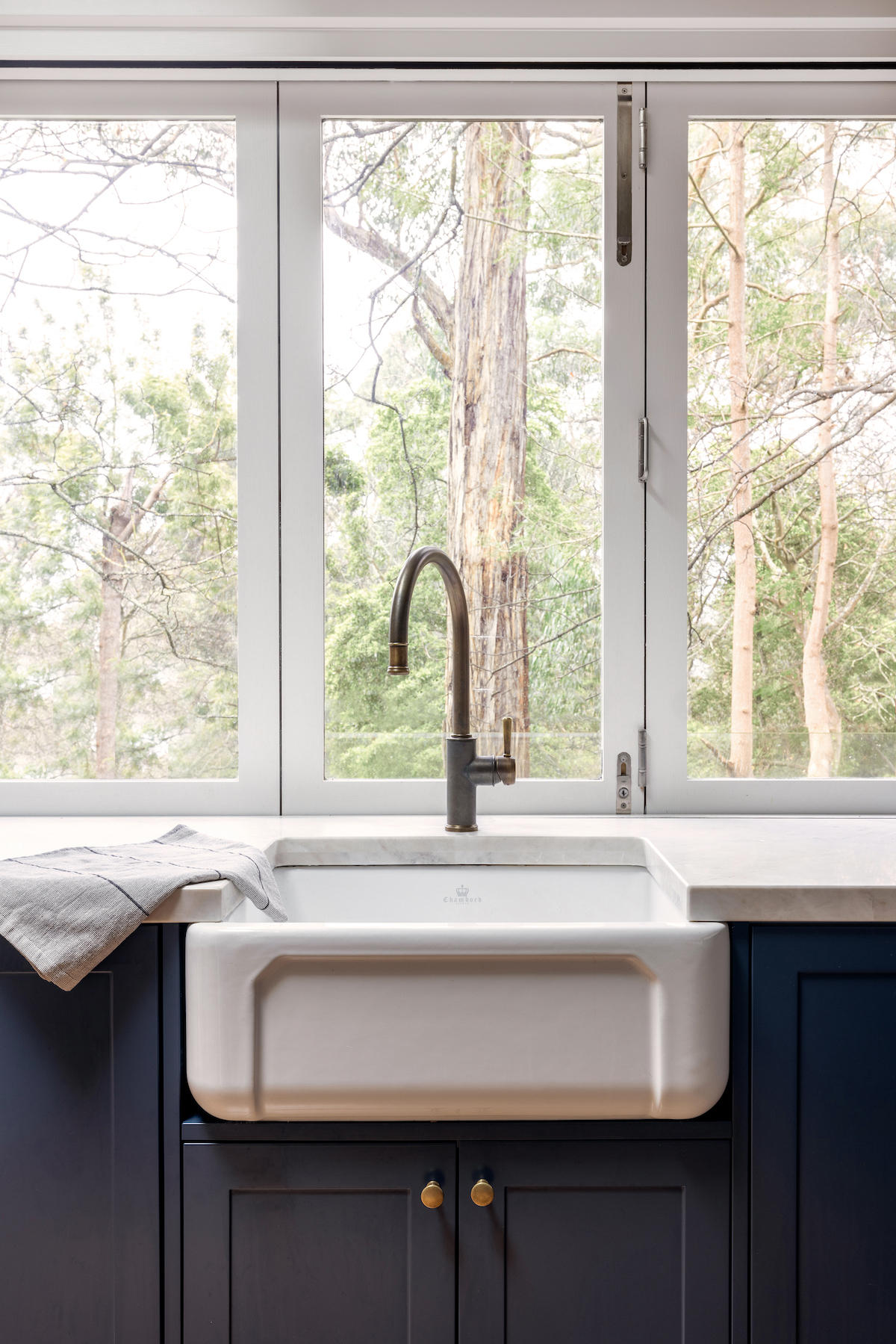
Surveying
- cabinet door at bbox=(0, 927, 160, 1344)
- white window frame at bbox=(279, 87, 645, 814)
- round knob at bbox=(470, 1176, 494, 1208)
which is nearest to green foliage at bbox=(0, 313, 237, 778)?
white window frame at bbox=(279, 87, 645, 814)

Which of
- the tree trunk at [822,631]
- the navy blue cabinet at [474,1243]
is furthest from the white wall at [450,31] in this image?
the navy blue cabinet at [474,1243]

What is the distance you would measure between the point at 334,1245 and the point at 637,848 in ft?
2.10

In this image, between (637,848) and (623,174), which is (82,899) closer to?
(637,848)

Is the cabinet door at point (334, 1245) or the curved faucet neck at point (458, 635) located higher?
the curved faucet neck at point (458, 635)

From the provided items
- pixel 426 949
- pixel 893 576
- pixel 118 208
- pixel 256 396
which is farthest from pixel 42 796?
pixel 893 576

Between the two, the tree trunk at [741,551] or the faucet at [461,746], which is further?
the tree trunk at [741,551]

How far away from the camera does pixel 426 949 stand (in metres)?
0.94

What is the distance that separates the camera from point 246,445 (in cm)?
150

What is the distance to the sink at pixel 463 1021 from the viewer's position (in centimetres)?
94

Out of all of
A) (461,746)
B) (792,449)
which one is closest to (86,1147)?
(461,746)

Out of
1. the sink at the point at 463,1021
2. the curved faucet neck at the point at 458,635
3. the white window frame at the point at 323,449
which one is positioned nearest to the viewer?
the sink at the point at 463,1021

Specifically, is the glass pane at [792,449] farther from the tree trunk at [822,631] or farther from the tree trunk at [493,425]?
the tree trunk at [493,425]

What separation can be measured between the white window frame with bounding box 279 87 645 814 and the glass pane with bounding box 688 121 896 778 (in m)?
0.11

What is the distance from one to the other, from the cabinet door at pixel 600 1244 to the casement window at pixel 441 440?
61 centimetres
